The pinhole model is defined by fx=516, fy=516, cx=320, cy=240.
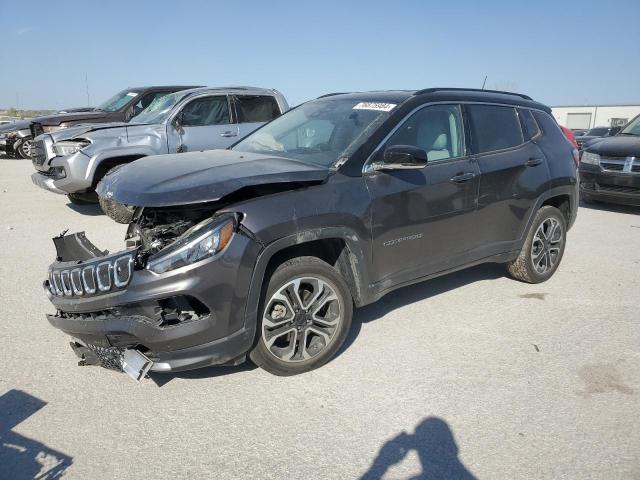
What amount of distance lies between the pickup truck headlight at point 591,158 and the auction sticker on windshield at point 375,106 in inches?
271

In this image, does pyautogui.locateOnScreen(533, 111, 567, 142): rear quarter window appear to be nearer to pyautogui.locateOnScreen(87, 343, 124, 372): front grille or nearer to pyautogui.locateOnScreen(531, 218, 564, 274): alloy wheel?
pyautogui.locateOnScreen(531, 218, 564, 274): alloy wheel

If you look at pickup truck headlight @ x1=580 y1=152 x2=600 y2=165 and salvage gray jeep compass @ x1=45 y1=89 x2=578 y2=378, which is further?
pickup truck headlight @ x1=580 y1=152 x2=600 y2=165

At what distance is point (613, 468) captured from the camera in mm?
2619

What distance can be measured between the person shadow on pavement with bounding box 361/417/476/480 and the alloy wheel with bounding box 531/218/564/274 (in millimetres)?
2800

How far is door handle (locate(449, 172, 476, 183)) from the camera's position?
13.7 ft

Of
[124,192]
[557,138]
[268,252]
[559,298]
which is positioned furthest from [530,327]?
[124,192]

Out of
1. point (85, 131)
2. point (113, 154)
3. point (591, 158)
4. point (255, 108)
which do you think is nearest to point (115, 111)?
point (85, 131)

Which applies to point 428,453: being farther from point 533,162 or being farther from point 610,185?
point 610,185

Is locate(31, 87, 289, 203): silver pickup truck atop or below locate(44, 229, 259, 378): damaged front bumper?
atop

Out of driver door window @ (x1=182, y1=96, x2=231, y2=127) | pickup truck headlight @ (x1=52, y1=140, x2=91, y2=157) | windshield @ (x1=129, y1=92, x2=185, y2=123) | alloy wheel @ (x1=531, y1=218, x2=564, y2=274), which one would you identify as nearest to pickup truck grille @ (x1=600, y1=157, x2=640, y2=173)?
alloy wheel @ (x1=531, y1=218, x2=564, y2=274)

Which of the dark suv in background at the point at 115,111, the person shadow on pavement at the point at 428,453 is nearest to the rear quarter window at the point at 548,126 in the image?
the person shadow on pavement at the point at 428,453

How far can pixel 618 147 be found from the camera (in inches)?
359

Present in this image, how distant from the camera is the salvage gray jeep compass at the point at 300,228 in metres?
Result: 2.95

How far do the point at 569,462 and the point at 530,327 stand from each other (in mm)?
1777
